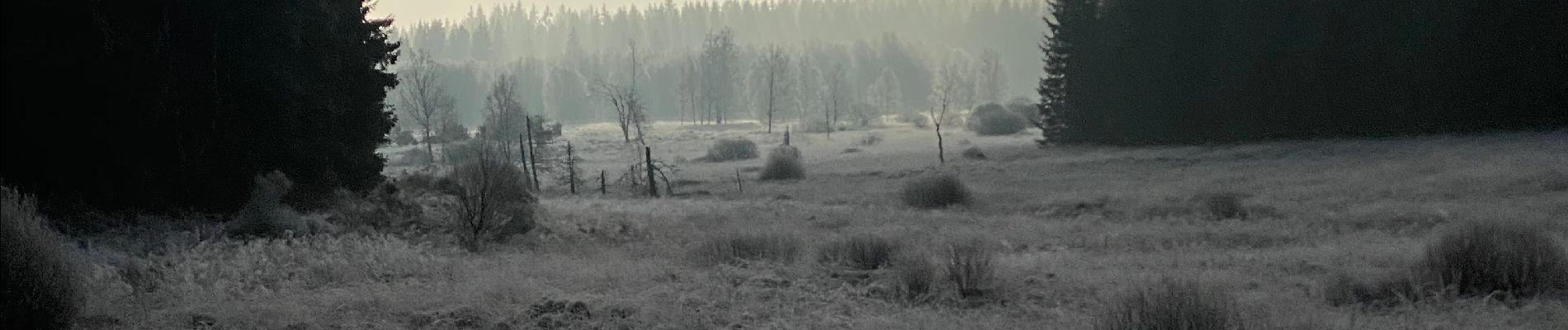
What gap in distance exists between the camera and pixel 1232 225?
49.5 feet

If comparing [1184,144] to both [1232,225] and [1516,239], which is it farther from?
[1516,239]

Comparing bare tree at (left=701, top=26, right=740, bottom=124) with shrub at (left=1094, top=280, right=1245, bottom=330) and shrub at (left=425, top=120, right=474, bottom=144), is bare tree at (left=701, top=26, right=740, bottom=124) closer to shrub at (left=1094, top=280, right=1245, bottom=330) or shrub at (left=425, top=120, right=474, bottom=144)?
shrub at (left=425, top=120, right=474, bottom=144)

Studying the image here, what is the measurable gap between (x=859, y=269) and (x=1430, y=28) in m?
34.5

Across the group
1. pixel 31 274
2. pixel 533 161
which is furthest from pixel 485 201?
pixel 533 161

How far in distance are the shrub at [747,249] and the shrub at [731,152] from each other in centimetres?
4196

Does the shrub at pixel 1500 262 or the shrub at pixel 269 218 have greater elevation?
the shrub at pixel 269 218

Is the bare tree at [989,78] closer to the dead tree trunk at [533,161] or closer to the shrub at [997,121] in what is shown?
the shrub at [997,121]

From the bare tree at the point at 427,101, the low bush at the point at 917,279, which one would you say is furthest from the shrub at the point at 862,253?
the bare tree at the point at 427,101

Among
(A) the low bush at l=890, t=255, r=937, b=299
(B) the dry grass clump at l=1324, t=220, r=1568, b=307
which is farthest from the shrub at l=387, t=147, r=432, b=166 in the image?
(B) the dry grass clump at l=1324, t=220, r=1568, b=307

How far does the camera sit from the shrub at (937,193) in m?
23.6

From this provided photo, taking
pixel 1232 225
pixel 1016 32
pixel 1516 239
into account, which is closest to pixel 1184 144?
pixel 1232 225

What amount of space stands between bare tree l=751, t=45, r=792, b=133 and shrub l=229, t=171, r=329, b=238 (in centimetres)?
8619

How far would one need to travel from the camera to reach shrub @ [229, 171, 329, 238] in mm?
11492

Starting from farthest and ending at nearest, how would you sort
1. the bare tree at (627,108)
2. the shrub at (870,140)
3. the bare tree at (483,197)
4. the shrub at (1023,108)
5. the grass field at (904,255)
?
the shrub at (1023,108)
the shrub at (870,140)
the bare tree at (627,108)
the bare tree at (483,197)
the grass field at (904,255)
